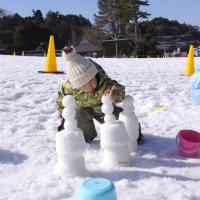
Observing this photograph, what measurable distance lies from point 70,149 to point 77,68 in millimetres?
641

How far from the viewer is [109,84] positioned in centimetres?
274

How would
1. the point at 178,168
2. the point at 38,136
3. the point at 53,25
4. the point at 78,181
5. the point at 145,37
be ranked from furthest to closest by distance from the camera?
the point at 53,25
the point at 145,37
the point at 38,136
the point at 178,168
the point at 78,181

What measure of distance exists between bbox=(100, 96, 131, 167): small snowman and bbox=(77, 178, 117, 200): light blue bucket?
637 millimetres

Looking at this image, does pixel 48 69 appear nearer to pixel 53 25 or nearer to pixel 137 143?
pixel 137 143

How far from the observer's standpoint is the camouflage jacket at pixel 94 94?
8.99ft

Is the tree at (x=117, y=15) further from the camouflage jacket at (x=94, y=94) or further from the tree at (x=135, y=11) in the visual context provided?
the camouflage jacket at (x=94, y=94)

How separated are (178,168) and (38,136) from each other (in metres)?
1.17

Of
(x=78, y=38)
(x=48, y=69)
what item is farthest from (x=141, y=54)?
(x=48, y=69)

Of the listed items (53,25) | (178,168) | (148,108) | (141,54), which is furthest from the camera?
(53,25)

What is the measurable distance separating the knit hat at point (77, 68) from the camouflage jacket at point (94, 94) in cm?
18

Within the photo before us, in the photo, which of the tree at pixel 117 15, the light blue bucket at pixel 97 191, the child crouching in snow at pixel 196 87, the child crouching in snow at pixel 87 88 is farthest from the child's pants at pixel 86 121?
the tree at pixel 117 15

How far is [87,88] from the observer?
106 inches

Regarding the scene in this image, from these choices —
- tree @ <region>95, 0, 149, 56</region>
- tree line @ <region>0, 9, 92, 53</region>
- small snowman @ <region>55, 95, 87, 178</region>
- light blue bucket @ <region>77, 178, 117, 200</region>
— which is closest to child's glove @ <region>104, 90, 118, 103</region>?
small snowman @ <region>55, 95, 87, 178</region>

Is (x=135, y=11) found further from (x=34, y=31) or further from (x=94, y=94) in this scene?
(x=94, y=94)
